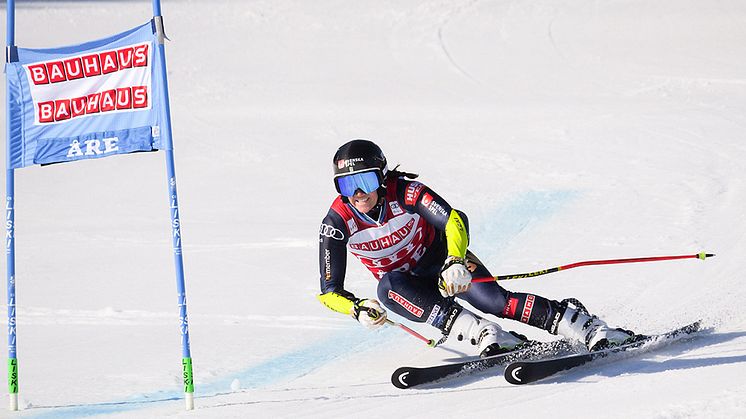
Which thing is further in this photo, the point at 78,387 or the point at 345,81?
the point at 345,81

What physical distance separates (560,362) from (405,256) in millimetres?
1205

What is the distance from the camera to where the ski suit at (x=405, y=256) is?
5906 mm

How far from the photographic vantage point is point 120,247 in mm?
10008

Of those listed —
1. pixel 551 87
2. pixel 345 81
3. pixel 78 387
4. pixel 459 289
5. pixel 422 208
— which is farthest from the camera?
pixel 345 81

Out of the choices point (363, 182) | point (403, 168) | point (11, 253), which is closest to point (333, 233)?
point (363, 182)

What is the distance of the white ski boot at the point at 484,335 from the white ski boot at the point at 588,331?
26cm

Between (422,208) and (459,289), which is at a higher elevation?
(422,208)

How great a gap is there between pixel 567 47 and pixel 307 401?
1375 cm

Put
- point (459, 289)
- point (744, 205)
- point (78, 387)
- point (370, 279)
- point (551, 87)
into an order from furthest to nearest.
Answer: point (551, 87) → point (744, 205) → point (370, 279) → point (78, 387) → point (459, 289)

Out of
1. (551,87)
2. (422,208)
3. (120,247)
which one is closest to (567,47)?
(551,87)

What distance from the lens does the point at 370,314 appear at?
5.62 metres

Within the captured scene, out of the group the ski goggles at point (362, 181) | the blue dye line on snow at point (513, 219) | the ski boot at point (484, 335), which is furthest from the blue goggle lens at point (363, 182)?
the blue dye line on snow at point (513, 219)

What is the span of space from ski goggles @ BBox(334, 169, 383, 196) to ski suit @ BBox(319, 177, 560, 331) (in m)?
0.15

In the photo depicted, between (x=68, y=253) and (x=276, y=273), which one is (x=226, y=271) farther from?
(x=68, y=253)
